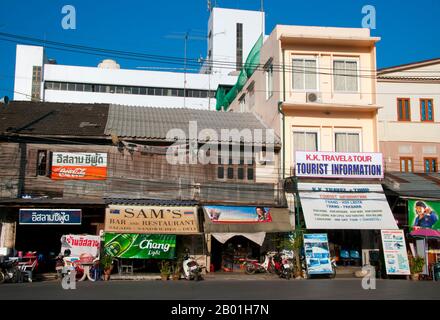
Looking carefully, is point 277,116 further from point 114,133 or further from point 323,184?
point 114,133

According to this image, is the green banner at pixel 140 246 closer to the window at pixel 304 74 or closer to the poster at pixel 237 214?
the poster at pixel 237 214

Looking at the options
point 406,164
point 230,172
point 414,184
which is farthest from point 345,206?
point 406,164

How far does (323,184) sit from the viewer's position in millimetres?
23203

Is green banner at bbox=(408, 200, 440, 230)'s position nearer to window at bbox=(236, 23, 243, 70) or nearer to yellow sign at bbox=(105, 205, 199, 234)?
yellow sign at bbox=(105, 205, 199, 234)

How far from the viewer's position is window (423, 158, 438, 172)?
29172mm

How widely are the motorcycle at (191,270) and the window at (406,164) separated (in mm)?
14316

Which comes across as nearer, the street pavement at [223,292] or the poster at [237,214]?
the street pavement at [223,292]

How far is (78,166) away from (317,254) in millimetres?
10815

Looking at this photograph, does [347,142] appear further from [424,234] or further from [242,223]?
[242,223]

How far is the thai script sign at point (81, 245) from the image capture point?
2088cm

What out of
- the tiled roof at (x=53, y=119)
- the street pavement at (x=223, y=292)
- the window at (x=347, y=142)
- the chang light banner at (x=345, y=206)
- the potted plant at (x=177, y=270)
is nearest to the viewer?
the street pavement at (x=223, y=292)

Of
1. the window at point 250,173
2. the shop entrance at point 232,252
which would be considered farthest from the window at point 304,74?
the shop entrance at point 232,252
